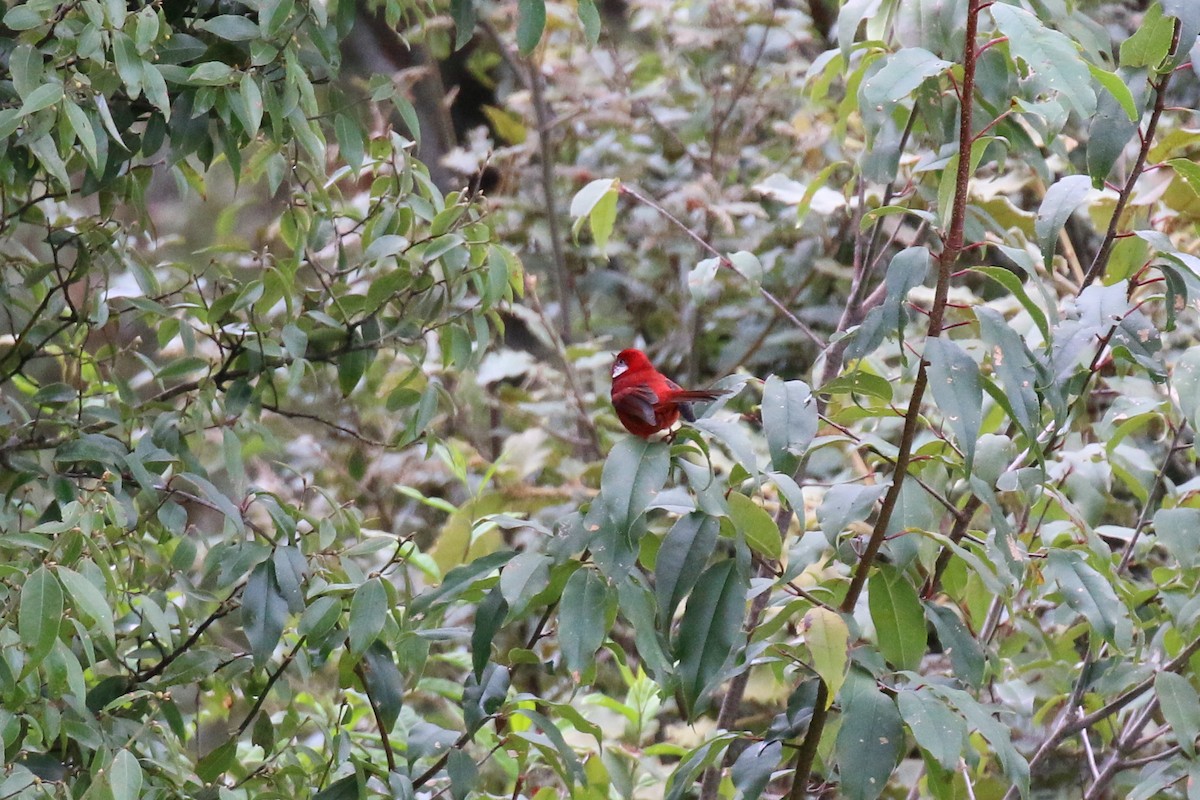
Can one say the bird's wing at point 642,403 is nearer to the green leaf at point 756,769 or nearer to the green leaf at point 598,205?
the green leaf at point 598,205

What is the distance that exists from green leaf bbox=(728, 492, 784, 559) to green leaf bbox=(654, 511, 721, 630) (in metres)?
0.10

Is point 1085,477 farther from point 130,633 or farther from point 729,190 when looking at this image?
point 729,190

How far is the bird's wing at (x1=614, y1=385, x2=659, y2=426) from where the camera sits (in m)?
1.53

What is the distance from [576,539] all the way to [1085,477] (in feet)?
3.26

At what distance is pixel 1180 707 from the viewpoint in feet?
4.18

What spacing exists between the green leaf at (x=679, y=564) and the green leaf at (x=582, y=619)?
0.07 meters

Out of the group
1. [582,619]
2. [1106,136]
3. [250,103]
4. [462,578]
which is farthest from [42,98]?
[1106,136]

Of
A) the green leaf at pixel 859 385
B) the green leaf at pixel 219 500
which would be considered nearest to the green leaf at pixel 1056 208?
the green leaf at pixel 859 385

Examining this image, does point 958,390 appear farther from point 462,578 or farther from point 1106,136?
point 462,578

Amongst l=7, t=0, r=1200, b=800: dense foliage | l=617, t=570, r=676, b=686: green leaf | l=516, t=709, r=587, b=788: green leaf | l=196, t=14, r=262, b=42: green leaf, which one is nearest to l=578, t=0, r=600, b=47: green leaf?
l=7, t=0, r=1200, b=800: dense foliage

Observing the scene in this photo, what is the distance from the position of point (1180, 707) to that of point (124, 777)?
3.64 feet

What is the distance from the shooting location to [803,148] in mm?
3305

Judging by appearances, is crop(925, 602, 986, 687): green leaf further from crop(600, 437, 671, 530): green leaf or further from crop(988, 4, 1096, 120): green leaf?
crop(988, 4, 1096, 120): green leaf

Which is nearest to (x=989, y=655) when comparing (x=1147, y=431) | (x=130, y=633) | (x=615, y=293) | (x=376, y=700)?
(x=376, y=700)
